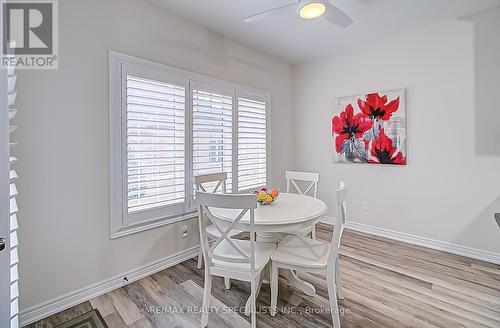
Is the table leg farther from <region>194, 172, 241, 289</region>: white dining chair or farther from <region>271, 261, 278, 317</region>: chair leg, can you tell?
<region>194, 172, 241, 289</region>: white dining chair

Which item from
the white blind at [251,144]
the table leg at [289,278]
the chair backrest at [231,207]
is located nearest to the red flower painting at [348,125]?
the white blind at [251,144]

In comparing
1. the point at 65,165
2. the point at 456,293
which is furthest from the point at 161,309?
the point at 456,293

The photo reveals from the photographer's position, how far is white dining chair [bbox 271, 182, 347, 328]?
1.67m

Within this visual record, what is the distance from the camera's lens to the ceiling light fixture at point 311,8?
6.04ft

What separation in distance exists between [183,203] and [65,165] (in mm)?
1176

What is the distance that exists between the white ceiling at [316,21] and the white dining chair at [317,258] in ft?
6.33

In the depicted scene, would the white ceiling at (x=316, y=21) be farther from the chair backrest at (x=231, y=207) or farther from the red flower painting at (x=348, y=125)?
the chair backrest at (x=231, y=207)

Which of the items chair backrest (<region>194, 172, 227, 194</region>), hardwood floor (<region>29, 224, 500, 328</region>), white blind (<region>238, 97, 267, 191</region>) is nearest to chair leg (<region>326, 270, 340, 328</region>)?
hardwood floor (<region>29, 224, 500, 328</region>)

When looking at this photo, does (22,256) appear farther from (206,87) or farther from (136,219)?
(206,87)

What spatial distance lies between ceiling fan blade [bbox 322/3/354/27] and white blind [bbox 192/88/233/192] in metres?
1.55

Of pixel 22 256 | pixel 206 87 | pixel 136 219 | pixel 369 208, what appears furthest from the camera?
pixel 369 208

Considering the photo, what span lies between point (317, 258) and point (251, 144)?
2.13 m

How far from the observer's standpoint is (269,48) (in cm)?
360

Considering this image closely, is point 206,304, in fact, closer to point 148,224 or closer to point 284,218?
point 284,218
